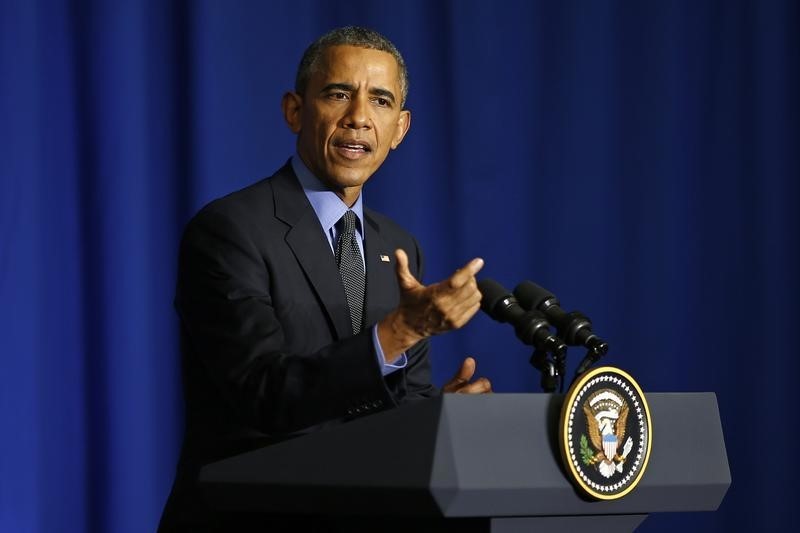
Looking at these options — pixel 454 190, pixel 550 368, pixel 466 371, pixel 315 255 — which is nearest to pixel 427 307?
pixel 550 368

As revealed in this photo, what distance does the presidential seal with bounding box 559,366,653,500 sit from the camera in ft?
4.17

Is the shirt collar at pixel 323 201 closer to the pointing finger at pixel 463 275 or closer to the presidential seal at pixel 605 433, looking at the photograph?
the pointing finger at pixel 463 275

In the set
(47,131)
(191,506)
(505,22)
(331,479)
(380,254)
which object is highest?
(505,22)

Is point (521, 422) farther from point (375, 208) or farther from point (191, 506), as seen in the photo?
point (375, 208)

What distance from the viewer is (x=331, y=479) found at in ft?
4.23

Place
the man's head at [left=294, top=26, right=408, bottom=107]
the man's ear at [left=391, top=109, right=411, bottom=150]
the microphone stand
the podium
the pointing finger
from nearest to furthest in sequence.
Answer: the podium, the pointing finger, the microphone stand, the man's head at [left=294, top=26, right=408, bottom=107], the man's ear at [left=391, top=109, right=411, bottom=150]

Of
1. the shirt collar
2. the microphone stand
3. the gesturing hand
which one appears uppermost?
the shirt collar

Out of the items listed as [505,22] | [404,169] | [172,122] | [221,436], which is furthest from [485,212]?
[221,436]

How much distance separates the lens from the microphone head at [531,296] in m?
1.52

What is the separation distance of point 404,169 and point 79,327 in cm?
109

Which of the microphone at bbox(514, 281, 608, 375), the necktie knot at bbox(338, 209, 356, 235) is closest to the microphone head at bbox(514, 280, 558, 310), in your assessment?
the microphone at bbox(514, 281, 608, 375)

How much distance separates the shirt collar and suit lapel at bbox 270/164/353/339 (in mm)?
38

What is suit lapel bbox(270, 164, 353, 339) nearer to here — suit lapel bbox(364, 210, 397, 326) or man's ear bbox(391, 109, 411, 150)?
suit lapel bbox(364, 210, 397, 326)

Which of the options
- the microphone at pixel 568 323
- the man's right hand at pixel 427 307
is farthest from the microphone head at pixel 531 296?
the man's right hand at pixel 427 307
